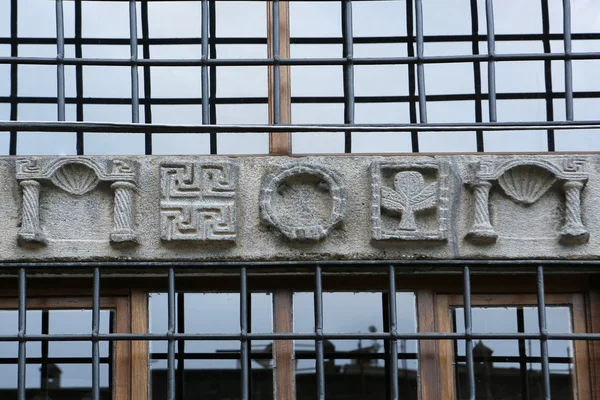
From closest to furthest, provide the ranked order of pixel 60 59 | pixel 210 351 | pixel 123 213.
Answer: pixel 123 213 < pixel 210 351 < pixel 60 59

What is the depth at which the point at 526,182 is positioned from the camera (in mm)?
5883

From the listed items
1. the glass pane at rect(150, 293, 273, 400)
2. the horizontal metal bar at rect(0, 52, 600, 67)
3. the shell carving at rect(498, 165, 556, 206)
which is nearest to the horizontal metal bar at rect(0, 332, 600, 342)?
the glass pane at rect(150, 293, 273, 400)

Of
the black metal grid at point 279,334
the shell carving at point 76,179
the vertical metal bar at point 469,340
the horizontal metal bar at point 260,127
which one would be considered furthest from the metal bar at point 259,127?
the vertical metal bar at point 469,340

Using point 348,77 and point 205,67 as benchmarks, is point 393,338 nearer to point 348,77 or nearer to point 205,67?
point 348,77

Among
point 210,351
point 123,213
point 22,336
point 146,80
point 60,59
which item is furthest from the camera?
point 146,80

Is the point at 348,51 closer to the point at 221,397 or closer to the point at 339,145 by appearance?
the point at 339,145

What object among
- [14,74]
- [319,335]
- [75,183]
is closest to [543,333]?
[319,335]

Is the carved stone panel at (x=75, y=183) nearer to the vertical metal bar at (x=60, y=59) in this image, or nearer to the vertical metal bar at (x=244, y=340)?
the vertical metal bar at (x=60, y=59)

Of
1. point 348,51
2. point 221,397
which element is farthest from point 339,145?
point 221,397

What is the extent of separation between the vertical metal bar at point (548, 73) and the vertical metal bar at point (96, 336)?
2301 mm

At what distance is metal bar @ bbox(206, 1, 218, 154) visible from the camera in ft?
20.3

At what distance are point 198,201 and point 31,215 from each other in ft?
2.54

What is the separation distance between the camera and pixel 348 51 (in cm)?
612

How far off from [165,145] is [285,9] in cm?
93
